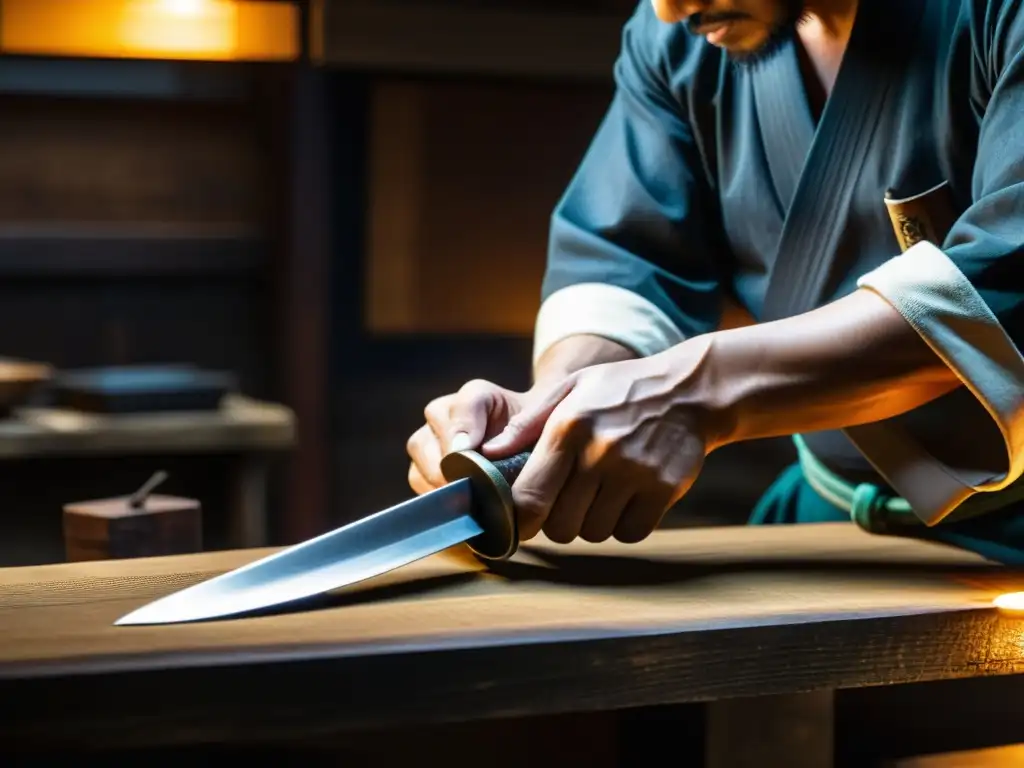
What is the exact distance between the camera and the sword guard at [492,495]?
4.12ft

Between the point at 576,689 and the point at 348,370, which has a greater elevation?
the point at 576,689

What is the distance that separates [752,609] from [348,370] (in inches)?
117

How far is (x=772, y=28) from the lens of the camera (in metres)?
1.49

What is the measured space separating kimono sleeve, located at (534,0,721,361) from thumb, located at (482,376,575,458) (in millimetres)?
284

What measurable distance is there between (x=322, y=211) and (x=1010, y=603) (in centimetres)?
300

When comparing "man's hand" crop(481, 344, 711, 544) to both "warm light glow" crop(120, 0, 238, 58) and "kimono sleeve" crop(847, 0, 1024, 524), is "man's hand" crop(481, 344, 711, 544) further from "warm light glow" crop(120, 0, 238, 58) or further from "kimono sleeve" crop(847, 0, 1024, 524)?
"warm light glow" crop(120, 0, 238, 58)

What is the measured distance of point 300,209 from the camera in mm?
3947

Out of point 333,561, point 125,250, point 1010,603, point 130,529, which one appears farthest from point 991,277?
point 125,250

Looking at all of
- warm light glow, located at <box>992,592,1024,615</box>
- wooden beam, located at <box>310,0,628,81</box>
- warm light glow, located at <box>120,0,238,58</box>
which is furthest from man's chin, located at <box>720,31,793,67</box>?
wooden beam, located at <box>310,0,628,81</box>

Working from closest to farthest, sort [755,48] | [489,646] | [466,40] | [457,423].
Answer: [489,646]
[457,423]
[755,48]
[466,40]

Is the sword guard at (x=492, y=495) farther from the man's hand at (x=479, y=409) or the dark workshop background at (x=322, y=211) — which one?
the dark workshop background at (x=322, y=211)

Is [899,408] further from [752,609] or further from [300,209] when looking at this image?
Result: [300,209]

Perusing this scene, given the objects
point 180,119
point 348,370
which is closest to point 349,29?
Result: point 180,119

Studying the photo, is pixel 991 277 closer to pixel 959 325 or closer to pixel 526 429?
pixel 959 325
